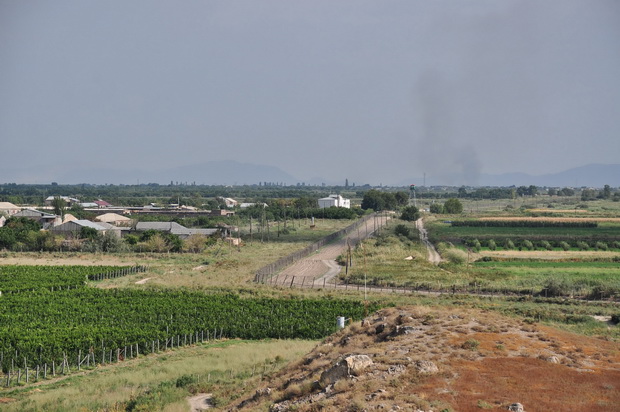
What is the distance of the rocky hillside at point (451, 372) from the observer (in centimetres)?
1811

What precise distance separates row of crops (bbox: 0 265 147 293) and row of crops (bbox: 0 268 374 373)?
2.37 meters

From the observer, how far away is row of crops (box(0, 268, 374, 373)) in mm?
34656

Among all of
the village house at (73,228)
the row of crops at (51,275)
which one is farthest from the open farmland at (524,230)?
the row of crops at (51,275)

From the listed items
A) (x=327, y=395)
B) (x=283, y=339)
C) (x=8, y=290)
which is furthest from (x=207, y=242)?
(x=327, y=395)

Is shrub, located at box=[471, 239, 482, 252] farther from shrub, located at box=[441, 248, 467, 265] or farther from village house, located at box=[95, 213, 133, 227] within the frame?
village house, located at box=[95, 213, 133, 227]

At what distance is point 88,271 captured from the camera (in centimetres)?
6481

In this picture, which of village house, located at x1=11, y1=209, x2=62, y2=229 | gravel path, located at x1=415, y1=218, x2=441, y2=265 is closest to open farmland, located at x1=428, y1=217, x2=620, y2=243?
gravel path, located at x1=415, y1=218, x2=441, y2=265

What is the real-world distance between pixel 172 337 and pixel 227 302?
12707 mm

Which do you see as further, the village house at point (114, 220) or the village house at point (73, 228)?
the village house at point (114, 220)

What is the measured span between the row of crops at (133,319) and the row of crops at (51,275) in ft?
7.78

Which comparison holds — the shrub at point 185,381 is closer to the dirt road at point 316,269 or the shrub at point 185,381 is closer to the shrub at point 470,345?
the shrub at point 470,345

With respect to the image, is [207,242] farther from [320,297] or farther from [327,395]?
[327,395]

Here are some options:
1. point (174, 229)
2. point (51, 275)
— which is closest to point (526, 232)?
point (174, 229)

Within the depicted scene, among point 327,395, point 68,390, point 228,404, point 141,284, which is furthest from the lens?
point 141,284
